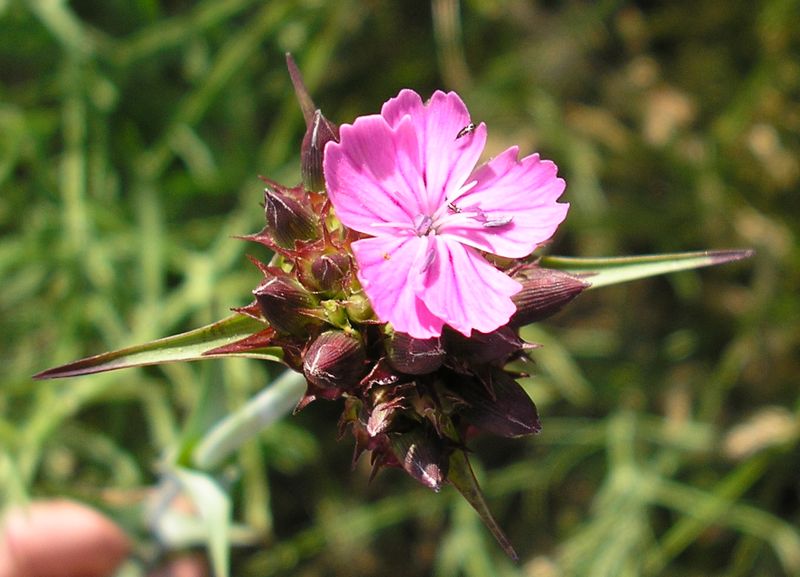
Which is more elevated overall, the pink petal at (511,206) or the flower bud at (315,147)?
the flower bud at (315,147)

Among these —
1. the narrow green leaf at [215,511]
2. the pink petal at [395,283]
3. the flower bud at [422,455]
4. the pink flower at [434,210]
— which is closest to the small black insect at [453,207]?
the pink flower at [434,210]

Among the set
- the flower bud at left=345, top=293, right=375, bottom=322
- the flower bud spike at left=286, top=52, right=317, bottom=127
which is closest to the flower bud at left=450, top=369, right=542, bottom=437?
the flower bud at left=345, top=293, right=375, bottom=322

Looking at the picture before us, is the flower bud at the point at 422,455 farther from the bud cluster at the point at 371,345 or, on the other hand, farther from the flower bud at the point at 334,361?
the flower bud at the point at 334,361

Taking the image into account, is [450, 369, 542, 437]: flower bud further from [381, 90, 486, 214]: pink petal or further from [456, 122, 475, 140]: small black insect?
[456, 122, 475, 140]: small black insect

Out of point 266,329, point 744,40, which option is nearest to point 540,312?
point 266,329

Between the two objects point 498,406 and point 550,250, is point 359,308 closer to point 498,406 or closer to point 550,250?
point 498,406
